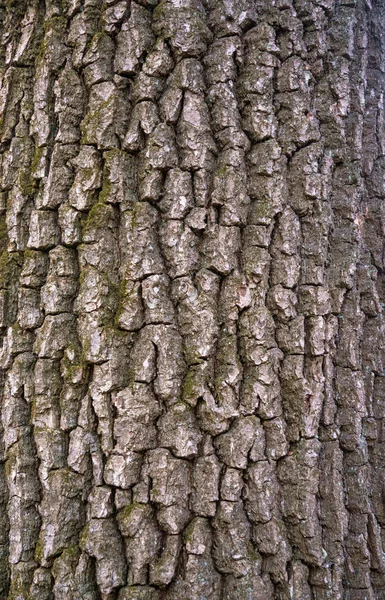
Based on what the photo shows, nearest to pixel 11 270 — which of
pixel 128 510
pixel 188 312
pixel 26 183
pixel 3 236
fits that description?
pixel 3 236

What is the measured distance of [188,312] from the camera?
169 centimetres

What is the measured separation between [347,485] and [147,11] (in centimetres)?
179

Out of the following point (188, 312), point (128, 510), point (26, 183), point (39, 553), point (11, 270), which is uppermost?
point (26, 183)

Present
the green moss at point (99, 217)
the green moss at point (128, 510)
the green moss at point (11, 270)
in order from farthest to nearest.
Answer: the green moss at point (11, 270) → the green moss at point (99, 217) → the green moss at point (128, 510)

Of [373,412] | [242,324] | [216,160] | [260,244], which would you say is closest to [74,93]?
[216,160]

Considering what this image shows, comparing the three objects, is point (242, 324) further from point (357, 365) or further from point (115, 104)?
point (115, 104)

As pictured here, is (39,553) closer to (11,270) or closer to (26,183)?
(11,270)

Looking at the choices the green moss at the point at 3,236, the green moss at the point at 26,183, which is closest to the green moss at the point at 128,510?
the green moss at the point at 3,236

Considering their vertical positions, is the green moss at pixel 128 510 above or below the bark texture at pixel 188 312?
below

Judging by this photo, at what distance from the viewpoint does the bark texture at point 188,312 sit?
161 centimetres

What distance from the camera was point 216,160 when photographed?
179 centimetres

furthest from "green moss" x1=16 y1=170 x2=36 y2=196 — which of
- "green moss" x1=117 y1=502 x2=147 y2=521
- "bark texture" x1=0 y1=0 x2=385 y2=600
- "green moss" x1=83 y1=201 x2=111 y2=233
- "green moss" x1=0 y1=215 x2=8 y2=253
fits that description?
"green moss" x1=117 y1=502 x2=147 y2=521

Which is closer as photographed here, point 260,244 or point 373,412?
point 260,244

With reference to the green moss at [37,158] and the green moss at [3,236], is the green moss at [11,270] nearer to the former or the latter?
the green moss at [3,236]
